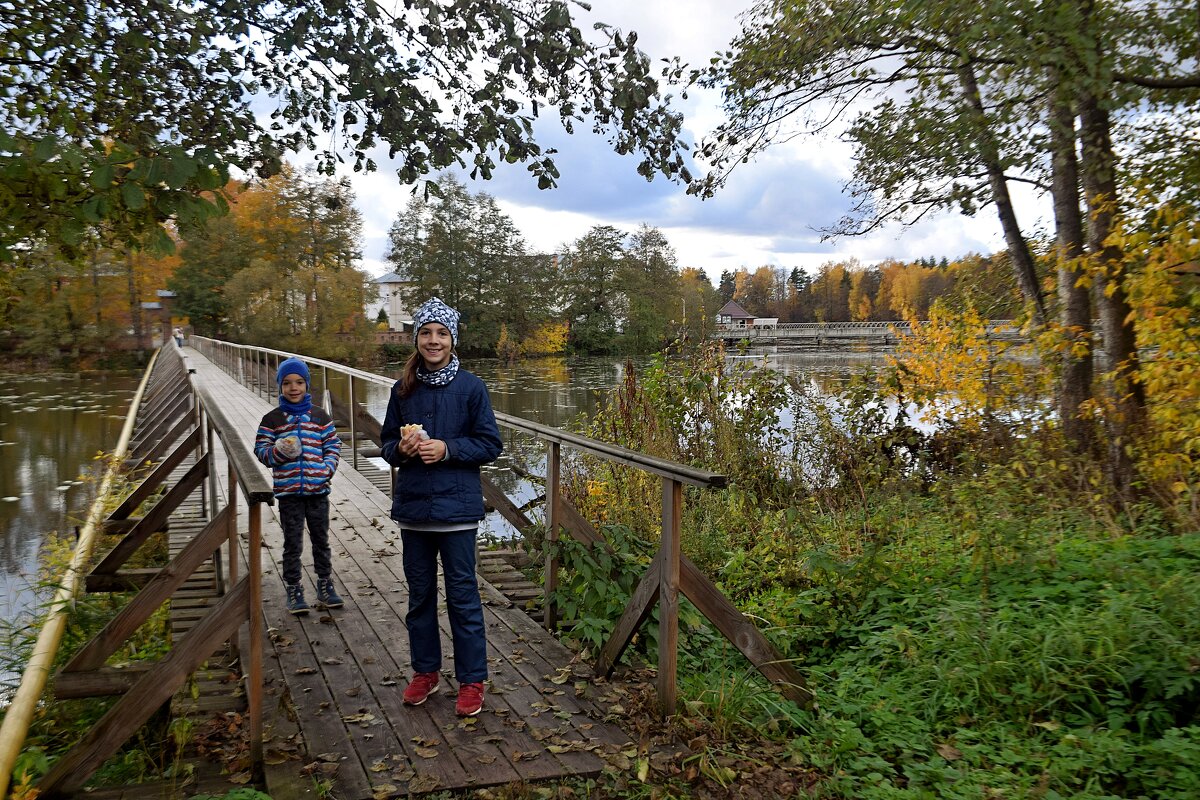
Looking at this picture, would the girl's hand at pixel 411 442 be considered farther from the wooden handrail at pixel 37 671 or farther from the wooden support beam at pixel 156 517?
the wooden support beam at pixel 156 517

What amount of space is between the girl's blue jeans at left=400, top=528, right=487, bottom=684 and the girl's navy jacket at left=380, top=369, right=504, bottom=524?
0.12 m

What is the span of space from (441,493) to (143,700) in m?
1.29

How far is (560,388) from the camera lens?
1094 inches

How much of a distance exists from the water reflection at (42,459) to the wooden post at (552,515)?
5.95 meters

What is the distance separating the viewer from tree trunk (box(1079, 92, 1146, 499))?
720 cm

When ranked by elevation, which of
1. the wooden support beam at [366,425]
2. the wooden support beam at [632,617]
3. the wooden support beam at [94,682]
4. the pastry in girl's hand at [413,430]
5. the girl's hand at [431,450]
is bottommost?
the wooden support beam at [94,682]

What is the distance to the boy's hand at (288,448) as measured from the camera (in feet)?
14.9

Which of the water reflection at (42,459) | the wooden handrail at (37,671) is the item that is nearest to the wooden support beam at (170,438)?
the water reflection at (42,459)

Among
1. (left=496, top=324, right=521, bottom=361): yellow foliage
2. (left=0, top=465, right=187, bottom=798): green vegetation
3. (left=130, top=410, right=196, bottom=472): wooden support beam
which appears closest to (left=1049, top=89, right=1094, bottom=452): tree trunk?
(left=0, top=465, right=187, bottom=798): green vegetation

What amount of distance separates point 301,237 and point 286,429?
46697 mm

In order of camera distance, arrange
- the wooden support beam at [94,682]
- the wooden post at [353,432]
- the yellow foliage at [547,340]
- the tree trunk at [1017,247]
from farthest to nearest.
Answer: the yellow foliage at [547,340]
the tree trunk at [1017,247]
the wooden post at [353,432]
the wooden support beam at [94,682]

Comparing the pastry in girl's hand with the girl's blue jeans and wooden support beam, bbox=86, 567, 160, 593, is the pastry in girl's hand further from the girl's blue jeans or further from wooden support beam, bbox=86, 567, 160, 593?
wooden support beam, bbox=86, 567, 160, 593

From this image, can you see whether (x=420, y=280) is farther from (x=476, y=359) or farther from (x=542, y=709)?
(x=542, y=709)

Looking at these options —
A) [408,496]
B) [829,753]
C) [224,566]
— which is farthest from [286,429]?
[829,753]
